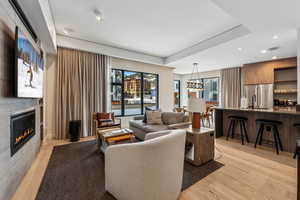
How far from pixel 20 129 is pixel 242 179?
350 cm

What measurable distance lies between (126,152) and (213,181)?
150cm

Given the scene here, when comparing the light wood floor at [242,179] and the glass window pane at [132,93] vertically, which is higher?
the glass window pane at [132,93]

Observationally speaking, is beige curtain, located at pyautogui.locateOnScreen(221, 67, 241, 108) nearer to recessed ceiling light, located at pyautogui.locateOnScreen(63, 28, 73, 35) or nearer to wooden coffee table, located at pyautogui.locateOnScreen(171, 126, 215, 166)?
wooden coffee table, located at pyautogui.locateOnScreen(171, 126, 215, 166)

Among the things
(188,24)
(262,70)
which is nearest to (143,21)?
(188,24)

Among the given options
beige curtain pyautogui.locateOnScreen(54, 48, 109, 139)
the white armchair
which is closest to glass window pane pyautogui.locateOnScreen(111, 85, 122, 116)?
beige curtain pyautogui.locateOnScreen(54, 48, 109, 139)

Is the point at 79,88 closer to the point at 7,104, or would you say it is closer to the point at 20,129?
the point at 20,129

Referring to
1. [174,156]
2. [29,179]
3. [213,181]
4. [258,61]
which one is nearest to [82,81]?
[29,179]

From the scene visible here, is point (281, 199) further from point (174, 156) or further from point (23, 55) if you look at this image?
point (23, 55)

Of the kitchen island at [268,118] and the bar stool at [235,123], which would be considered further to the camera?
the bar stool at [235,123]

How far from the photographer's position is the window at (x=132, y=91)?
17.1ft

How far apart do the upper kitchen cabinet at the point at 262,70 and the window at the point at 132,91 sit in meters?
3.97

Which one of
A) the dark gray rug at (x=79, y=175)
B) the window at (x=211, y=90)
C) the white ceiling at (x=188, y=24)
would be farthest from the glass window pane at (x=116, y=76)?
the window at (x=211, y=90)

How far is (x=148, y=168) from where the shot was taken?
1256mm

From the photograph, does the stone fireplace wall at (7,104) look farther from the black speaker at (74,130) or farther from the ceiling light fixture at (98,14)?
the black speaker at (74,130)
